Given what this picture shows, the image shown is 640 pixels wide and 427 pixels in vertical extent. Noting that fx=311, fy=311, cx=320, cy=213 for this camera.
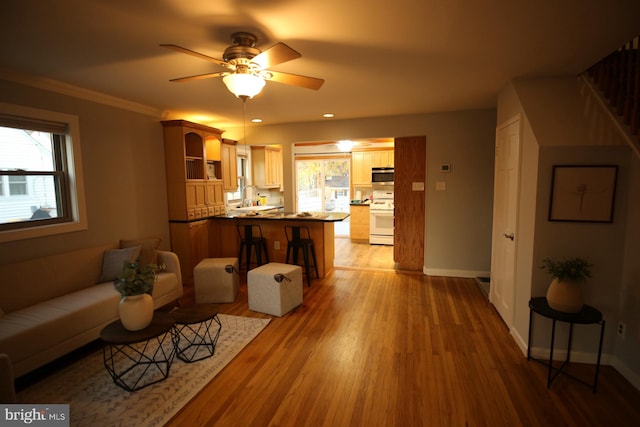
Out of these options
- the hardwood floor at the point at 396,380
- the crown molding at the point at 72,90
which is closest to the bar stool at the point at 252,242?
the hardwood floor at the point at 396,380

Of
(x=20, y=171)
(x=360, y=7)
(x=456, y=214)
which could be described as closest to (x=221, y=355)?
(x=20, y=171)

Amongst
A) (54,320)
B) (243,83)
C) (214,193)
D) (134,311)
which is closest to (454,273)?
(214,193)

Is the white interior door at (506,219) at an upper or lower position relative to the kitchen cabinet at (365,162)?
lower

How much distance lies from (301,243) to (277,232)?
584mm

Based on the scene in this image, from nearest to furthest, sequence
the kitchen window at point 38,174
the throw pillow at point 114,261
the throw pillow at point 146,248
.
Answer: the kitchen window at point 38,174, the throw pillow at point 114,261, the throw pillow at point 146,248

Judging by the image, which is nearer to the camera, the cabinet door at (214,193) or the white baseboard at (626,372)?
the white baseboard at (626,372)

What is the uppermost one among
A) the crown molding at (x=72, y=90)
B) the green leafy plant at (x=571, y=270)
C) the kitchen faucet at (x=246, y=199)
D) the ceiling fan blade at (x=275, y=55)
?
the crown molding at (x=72, y=90)

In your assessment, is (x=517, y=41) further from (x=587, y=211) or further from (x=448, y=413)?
(x=448, y=413)

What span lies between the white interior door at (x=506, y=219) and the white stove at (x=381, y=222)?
327cm

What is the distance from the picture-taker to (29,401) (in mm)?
2127

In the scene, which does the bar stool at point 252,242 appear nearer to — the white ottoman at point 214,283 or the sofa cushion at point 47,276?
the white ottoman at point 214,283

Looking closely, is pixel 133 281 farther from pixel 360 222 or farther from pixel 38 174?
pixel 360 222

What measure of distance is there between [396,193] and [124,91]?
3.82 metres

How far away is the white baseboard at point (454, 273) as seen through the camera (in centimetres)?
460
